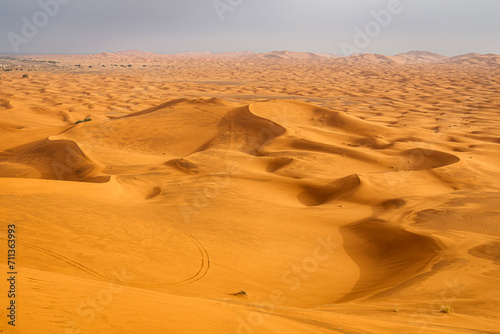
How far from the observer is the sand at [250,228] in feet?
15.0

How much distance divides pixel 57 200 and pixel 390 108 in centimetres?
3414

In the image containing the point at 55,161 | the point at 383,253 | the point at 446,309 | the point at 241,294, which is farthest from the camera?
the point at 55,161

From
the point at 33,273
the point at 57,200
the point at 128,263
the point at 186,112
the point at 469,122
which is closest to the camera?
the point at 33,273

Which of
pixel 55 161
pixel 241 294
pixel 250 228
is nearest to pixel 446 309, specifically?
pixel 241 294

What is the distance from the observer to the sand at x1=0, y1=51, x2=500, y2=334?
4586mm

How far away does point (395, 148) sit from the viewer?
63.1 feet

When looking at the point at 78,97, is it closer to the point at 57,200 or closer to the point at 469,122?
the point at 57,200

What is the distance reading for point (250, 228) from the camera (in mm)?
9945

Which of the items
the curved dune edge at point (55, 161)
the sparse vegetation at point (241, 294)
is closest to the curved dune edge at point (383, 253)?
the sparse vegetation at point (241, 294)

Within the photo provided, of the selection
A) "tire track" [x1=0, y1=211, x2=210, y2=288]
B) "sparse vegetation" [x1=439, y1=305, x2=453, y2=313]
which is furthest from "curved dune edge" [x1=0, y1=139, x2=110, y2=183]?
"sparse vegetation" [x1=439, y1=305, x2=453, y2=313]

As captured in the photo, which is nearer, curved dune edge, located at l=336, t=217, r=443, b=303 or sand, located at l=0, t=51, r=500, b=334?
sand, located at l=0, t=51, r=500, b=334

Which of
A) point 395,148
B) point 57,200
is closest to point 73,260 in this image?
point 57,200

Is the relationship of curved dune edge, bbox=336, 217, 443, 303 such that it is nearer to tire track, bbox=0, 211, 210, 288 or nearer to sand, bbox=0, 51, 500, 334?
sand, bbox=0, 51, 500, 334

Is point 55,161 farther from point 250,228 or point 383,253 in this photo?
point 383,253
